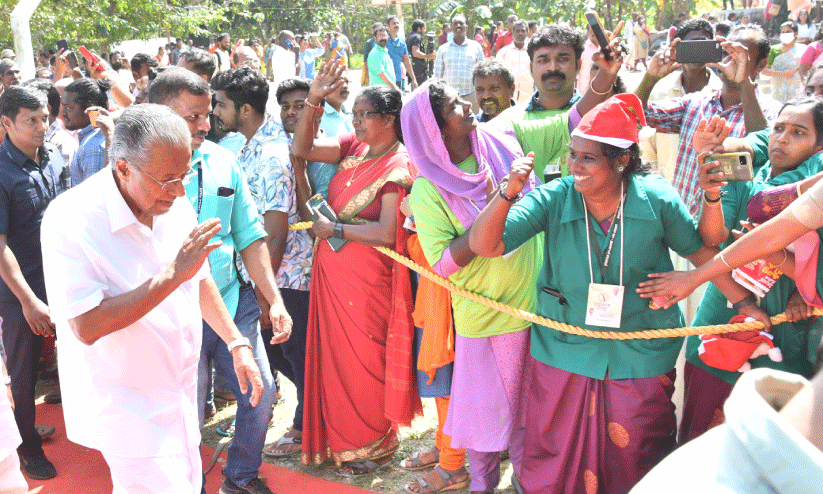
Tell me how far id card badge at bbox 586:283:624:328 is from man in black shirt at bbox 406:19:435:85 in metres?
13.1

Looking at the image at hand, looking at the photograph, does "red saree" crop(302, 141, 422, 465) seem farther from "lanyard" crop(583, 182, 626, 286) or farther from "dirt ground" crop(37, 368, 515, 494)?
"lanyard" crop(583, 182, 626, 286)

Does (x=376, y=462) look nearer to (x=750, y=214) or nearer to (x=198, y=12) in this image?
(x=750, y=214)

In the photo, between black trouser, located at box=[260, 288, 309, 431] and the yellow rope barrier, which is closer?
the yellow rope barrier

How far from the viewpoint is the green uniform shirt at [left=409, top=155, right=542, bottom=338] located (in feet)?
10.6

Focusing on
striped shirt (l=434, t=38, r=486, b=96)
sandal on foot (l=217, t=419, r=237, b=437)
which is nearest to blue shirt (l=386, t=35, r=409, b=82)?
striped shirt (l=434, t=38, r=486, b=96)

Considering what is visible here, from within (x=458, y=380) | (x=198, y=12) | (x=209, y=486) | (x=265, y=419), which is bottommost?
(x=209, y=486)

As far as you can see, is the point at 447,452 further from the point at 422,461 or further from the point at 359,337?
the point at 359,337

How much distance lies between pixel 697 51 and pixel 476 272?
165cm

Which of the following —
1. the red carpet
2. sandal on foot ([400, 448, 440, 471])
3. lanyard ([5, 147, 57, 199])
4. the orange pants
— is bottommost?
the red carpet

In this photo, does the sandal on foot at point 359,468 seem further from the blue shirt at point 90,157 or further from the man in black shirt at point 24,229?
the blue shirt at point 90,157

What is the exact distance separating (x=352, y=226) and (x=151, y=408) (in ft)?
4.85

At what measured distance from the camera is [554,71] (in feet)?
13.3

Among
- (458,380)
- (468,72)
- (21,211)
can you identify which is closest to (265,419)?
(458,380)

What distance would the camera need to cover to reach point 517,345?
3367 mm
